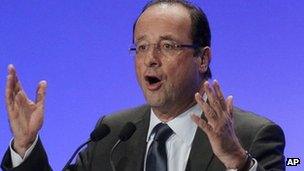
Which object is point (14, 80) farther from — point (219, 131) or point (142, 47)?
point (219, 131)

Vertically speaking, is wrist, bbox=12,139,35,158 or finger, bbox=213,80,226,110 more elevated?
finger, bbox=213,80,226,110

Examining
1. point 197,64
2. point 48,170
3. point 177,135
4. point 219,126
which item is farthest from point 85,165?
point 219,126

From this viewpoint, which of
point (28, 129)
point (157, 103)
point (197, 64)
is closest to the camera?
point (28, 129)

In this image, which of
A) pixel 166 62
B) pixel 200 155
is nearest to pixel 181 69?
pixel 166 62

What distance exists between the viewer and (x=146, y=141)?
6.25 feet

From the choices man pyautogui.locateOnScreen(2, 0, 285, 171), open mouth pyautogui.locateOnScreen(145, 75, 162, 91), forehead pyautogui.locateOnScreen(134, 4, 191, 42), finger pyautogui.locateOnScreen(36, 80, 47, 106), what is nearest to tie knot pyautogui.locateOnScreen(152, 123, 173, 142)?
man pyautogui.locateOnScreen(2, 0, 285, 171)

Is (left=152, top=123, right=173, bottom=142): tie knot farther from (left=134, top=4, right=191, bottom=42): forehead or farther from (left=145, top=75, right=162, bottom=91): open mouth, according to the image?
(left=134, top=4, right=191, bottom=42): forehead

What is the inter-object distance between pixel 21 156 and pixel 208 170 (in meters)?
0.52

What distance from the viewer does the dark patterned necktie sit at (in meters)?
1.77

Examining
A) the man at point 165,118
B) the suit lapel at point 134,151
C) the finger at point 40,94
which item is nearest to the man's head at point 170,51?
the man at point 165,118

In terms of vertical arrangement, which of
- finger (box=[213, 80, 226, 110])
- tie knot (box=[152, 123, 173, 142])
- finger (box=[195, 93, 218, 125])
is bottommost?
tie knot (box=[152, 123, 173, 142])

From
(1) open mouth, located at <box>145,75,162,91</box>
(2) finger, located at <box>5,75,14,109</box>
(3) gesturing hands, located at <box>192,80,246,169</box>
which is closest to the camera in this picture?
(3) gesturing hands, located at <box>192,80,246,169</box>

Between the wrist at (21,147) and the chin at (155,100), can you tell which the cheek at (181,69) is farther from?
the wrist at (21,147)

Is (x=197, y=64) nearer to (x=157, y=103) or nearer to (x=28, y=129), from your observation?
(x=157, y=103)
